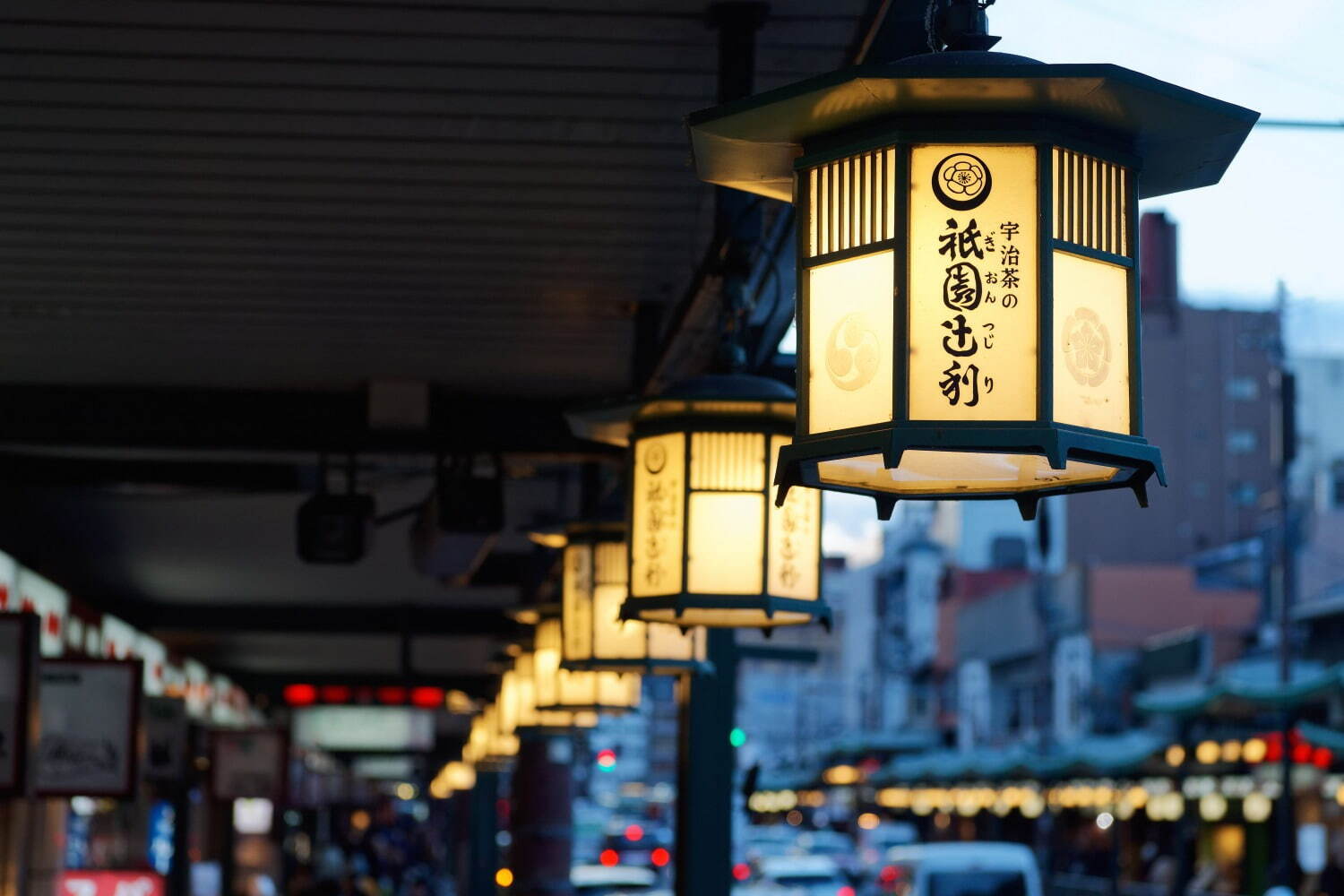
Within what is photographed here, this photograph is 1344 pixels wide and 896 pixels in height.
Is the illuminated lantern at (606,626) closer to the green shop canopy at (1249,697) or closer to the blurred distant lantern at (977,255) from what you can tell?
the blurred distant lantern at (977,255)

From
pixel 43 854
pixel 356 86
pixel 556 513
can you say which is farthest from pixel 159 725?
pixel 356 86

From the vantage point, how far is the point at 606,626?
959cm

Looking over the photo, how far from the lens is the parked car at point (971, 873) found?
26.6 metres

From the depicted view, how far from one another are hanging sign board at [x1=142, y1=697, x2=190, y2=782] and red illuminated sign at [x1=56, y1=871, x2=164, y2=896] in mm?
5738

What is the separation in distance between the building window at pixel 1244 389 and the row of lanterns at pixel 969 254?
250 ft

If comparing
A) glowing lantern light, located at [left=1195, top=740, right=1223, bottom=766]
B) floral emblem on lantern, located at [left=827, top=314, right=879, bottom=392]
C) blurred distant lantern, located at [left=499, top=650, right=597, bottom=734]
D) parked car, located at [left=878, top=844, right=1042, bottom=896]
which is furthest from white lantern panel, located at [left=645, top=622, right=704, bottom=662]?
glowing lantern light, located at [left=1195, top=740, right=1223, bottom=766]

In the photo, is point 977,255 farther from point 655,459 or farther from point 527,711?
point 527,711

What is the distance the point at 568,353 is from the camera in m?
11.4

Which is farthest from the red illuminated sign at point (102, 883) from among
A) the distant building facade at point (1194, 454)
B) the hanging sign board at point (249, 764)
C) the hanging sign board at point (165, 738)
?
the distant building facade at point (1194, 454)

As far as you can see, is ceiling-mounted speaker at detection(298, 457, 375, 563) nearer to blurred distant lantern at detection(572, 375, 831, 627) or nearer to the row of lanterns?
blurred distant lantern at detection(572, 375, 831, 627)

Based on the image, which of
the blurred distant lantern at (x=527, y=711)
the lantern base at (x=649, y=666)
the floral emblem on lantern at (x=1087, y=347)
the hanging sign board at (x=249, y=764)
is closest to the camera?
the floral emblem on lantern at (x=1087, y=347)

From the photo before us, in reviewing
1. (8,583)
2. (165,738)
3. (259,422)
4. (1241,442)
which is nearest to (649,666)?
(259,422)

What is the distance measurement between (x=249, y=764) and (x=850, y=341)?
2161 centimetres

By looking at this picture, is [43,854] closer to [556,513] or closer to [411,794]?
[556,513]
